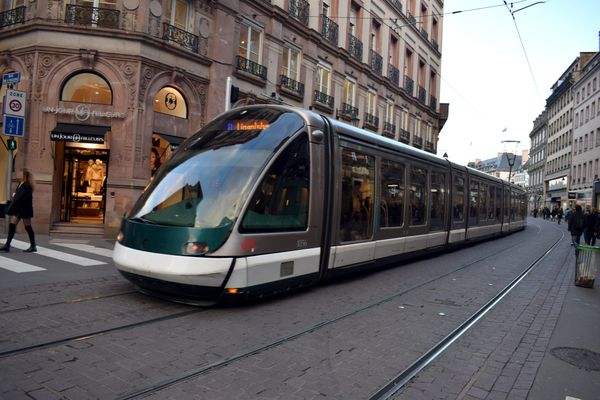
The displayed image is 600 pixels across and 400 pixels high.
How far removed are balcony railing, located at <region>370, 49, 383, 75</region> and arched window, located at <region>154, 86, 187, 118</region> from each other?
47.2 feet

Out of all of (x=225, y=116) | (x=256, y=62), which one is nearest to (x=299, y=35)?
(x=256, y=62)

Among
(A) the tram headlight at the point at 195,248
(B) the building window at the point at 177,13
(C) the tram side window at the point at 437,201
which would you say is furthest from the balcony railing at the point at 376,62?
(A) the tram headlight at the point at 195,248

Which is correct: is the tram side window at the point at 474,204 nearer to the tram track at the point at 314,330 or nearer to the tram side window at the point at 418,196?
the tram side window at the point at 418,196

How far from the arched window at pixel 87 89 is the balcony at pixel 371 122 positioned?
15.4 meters

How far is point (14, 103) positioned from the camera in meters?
11.6

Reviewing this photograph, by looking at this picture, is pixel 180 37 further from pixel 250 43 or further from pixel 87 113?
pixel 87 113

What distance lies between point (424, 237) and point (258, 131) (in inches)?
265

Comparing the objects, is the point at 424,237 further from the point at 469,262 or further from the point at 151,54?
the point at 151,54

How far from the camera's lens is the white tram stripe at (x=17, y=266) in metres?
7.87

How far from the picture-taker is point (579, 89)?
5462cm

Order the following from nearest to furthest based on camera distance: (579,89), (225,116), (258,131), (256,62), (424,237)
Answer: (258,131), (225,116), (424,237), (256,62), (579,89)

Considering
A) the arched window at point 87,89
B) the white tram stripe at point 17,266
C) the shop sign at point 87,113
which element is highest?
the arched window at point 87,89

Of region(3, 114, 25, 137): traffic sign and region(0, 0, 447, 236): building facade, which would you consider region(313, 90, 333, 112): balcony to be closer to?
region(0, 0, 447, 236): building facade

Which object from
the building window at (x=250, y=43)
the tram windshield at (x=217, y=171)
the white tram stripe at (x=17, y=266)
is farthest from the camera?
the building window at (x=250, y=43)
